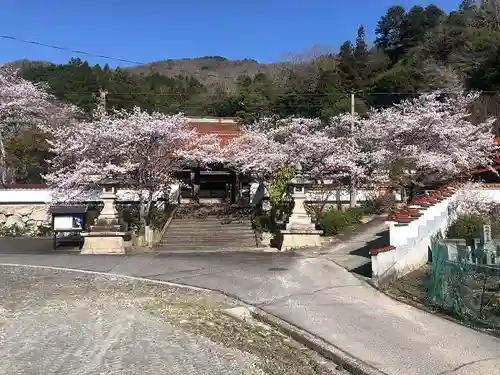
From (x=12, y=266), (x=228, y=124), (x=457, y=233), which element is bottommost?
(x=12, y=266)

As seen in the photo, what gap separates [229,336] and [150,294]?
3.58 meters

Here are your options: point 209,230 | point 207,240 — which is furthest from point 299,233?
point 209,230

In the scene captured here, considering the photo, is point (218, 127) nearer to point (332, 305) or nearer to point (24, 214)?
point (24, 214)

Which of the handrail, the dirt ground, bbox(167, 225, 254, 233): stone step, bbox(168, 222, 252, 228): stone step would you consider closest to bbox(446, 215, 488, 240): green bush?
the dirt ground

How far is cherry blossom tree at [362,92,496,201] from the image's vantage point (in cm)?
2131

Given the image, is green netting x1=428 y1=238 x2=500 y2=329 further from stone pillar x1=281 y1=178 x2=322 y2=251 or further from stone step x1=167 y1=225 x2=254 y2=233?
stone step x1=167 y1=225 x2=254 y2=233

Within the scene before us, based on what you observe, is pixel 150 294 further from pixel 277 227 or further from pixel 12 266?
pixel 277 227

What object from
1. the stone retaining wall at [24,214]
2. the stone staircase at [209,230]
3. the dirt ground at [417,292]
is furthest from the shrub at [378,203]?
the stone retaining wall at [24,214]

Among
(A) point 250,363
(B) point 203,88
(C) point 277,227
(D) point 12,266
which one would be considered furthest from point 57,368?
(B) point 203,88

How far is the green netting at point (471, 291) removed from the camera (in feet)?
24.6

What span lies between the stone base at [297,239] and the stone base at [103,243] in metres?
5.36

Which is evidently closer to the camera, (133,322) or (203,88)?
(133,322)

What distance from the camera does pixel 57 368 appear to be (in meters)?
6.09

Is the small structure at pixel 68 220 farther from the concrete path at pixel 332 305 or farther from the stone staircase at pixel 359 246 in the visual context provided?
the stone staircase at pixel 359 246
